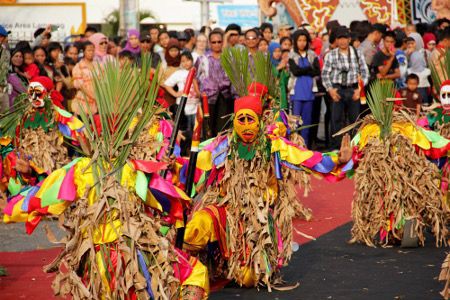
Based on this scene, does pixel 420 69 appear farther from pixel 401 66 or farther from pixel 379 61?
pixel 379 61

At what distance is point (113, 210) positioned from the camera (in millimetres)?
5453

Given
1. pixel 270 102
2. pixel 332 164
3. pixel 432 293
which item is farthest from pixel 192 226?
pixel 270 102

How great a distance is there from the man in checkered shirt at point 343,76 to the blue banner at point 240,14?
53.2 feet

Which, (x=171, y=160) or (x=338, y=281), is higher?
(x=171, y=160)

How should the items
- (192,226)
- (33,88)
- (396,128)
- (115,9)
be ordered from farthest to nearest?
(115,9), (33,88), (396,128), (192,226)

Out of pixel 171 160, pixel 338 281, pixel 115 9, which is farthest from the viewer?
pixel 115 9

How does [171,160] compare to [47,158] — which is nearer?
[171,160]

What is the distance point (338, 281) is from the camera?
24.2 feet

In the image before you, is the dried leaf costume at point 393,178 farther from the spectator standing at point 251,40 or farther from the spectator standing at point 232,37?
the spectator standing at point 232,37

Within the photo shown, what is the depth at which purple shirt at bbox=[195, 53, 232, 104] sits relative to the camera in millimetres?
13055

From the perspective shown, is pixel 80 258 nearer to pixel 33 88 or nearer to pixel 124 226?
pixel 124 226

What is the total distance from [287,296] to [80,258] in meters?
1.95

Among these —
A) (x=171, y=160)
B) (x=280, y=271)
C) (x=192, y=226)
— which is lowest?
(x=280, y=271)

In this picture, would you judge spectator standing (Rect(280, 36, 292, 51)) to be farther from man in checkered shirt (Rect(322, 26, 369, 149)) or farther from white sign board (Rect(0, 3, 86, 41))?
white sign board (Rect(0, 3, 86, 41))
